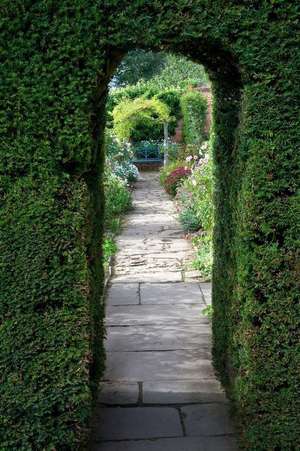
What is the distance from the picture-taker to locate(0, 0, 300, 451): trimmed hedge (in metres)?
2.99

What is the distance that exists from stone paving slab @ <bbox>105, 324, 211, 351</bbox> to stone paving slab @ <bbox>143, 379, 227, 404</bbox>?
2.43 ft

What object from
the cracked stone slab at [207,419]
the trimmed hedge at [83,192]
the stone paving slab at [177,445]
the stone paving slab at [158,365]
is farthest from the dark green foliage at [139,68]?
the trimmed hedge at [83,192]

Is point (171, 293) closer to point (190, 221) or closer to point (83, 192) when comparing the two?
point (190, 221)

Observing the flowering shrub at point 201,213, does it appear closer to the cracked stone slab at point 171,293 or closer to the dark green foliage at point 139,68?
the cracked stone slab at point 171,293

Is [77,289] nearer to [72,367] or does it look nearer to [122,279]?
[72,367]

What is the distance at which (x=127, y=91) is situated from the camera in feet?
79.0

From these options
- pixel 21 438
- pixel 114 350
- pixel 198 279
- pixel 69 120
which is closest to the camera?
pixel 69 120

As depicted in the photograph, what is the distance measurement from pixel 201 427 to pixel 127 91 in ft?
69.2

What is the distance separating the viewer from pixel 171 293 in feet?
23.4

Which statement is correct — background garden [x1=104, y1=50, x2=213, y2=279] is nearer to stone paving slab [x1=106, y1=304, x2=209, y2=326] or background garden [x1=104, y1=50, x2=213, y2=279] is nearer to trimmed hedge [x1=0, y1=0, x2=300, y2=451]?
stone paving slab [x1=106, y1=304, x2=209, y2=326]

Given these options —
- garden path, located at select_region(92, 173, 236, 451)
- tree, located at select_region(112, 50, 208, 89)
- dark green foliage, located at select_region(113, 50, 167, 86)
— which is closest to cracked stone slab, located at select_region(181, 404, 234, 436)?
garden path, located at select_region(92, 173, 236, 451)

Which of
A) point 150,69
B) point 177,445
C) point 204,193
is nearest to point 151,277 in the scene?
point 204,193

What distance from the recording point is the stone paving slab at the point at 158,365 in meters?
4.77

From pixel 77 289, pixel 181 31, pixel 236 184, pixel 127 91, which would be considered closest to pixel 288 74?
pixel 181 31
